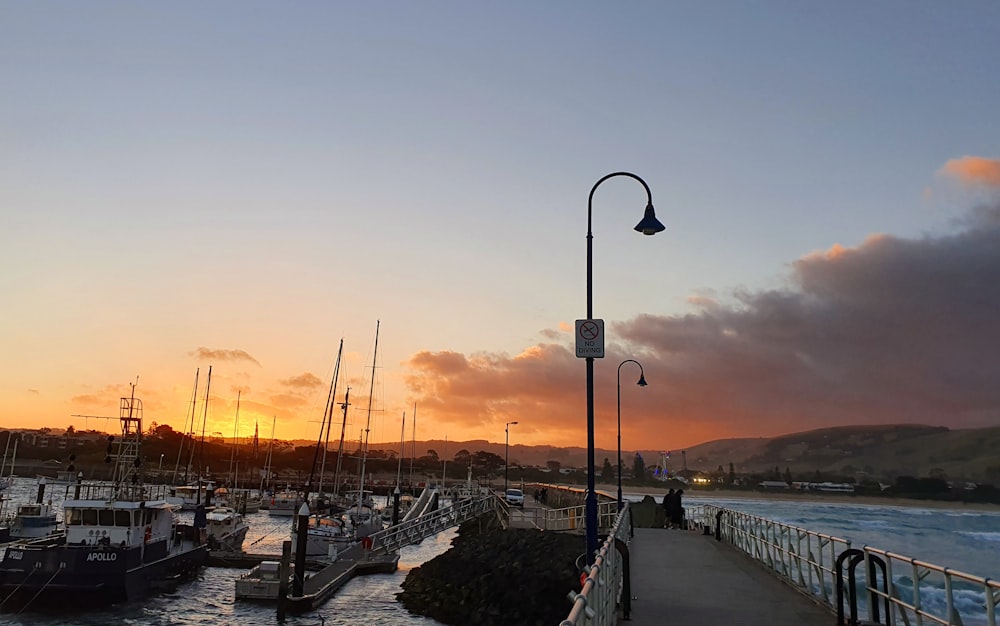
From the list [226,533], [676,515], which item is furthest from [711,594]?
[226,533]

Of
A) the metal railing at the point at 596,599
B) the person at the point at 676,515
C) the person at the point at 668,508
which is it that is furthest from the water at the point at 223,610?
the metal railing at the point at 596,599

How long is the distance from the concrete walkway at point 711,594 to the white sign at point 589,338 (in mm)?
5175

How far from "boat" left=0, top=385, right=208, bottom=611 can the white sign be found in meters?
29.3

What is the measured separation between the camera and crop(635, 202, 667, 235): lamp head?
1501 cm

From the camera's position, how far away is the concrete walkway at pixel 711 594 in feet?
40.9

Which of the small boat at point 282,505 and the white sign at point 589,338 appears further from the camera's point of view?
the small boat at point 282,505

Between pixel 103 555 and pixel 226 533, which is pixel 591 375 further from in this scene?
pixel 226 533

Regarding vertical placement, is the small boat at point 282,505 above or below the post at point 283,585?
below

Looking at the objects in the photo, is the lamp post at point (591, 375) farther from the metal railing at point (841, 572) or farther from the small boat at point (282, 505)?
the small boat at point (282, 505)

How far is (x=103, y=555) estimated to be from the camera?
106ft

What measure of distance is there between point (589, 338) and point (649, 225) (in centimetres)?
297

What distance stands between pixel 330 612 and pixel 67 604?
12259 millimetres

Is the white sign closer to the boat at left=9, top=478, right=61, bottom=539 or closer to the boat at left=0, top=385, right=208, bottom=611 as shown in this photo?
the boat at left=0, top=385, right=208, bottom=611

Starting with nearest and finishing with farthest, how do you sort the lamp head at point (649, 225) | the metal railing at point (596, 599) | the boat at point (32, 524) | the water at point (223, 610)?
the metal railing at point (596, 599) < the lamp head at point (649, 225) < the water at point (223, 610) < the boat at point (32, 524)
